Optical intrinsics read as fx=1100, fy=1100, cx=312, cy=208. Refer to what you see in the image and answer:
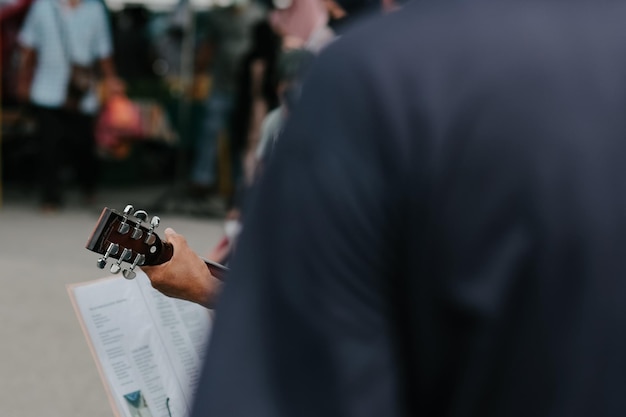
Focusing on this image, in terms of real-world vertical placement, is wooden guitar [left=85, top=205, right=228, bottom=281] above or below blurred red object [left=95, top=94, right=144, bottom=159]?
above

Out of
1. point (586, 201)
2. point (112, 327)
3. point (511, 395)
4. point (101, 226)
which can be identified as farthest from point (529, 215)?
point (112, 327)

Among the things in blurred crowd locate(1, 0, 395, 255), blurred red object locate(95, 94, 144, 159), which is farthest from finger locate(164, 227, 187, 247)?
blurred red object locate(95, 94, 144, 159)

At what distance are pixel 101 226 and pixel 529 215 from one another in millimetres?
1254

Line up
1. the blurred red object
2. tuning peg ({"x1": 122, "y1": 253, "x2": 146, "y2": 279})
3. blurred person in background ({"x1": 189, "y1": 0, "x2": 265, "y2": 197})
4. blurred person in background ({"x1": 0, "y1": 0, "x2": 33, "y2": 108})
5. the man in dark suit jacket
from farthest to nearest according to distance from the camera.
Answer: blurred person in background ({"x1": 189, "y1": 0, "x2": 265, "y2": 197}), blurred person in background ({"x1": 0, "y1": 0, "x2": 33, "y2": 108}), the blurred red object, tuning peg ({"x1": 122, "y1": 253, "x2": 146, "y2": 279}), the man in dark suit jacket

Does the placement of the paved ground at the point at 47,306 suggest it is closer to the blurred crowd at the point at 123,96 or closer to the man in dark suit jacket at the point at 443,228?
the blurred crowd at the point at 123,96

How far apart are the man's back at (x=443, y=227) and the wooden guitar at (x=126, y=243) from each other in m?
1.11

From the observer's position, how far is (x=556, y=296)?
90cm

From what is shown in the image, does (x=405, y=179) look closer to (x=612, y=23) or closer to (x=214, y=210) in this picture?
(x=612, y=23)

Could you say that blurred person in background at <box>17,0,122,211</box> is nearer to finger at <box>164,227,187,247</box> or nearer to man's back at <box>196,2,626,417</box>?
finger at <box>164,227,187,247</box>

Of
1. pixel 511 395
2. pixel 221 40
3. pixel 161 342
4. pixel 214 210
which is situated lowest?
pixel 214 210

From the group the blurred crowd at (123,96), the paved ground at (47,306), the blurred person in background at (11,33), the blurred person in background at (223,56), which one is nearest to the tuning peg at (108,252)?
the paved ground at (47,306)

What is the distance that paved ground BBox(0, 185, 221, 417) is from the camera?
4.42 meters

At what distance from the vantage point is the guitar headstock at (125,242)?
200cm

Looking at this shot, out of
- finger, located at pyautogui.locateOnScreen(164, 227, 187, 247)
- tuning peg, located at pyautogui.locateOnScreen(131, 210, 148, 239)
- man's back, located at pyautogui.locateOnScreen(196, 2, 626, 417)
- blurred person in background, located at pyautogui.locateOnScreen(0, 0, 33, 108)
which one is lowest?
blurred person in background, located at pyautogui.locateOnScreen(0, 0, 33, 108)
